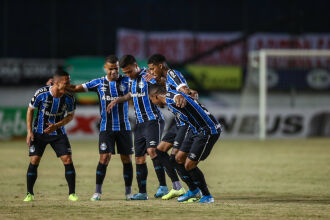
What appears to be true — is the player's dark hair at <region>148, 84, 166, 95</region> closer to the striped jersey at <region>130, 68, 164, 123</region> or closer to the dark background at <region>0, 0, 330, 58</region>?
the striped jersey at <region>130, 68, 164, 123</region>

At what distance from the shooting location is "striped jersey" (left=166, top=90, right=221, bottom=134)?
30.5 feet

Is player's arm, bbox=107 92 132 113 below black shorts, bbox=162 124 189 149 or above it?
above

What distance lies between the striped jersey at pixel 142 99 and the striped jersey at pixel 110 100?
0.44 ft

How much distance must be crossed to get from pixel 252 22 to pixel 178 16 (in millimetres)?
3301

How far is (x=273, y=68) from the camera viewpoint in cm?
2892

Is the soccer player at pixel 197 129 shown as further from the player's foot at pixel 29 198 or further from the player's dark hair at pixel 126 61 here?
the player's foot at pixel 29 198

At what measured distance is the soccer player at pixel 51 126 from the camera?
32.3 ft

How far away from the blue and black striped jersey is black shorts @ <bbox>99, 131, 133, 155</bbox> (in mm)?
1025

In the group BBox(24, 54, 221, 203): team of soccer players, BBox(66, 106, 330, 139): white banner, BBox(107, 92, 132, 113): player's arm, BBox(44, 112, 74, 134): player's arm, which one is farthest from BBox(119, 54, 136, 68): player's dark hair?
BBox(66, 106, 330, 139): white banner

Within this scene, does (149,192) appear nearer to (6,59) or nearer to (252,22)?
(6,59)

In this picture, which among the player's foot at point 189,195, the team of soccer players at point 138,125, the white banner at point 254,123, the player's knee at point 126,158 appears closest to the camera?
the team of soccer players at point 138,125

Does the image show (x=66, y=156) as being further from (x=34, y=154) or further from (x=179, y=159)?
(x=179, y=159)

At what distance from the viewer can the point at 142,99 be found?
405 inches

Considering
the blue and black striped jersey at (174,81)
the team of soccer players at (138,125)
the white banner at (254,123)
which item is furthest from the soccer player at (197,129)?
the white banner at (254,123)
